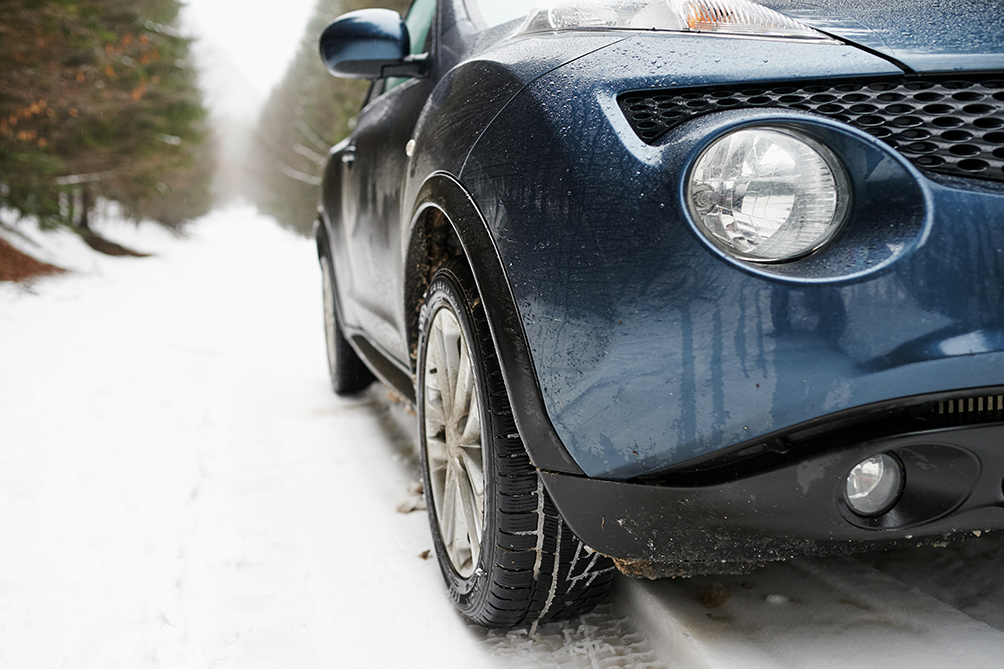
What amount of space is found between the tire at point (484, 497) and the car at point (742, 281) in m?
0.01

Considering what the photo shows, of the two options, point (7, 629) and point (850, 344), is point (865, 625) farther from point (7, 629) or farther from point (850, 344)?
point (7, 629)

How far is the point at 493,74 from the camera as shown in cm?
150

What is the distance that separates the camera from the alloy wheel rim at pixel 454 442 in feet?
5.34

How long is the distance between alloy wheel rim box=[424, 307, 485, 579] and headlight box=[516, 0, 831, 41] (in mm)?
710

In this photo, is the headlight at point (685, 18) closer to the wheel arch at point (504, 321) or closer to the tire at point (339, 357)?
the wheel arch at point (504, 321)

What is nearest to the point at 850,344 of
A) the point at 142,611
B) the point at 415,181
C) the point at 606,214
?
the point at 606,214

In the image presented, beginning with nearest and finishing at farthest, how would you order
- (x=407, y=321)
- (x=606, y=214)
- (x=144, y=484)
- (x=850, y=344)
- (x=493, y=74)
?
1. (x=850, y=344)
2. (x=606, y=214)
3. (x=493, y=74)
4. (x=407, y=321)
5. (x=144, y=484)

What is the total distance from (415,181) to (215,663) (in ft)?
4.15

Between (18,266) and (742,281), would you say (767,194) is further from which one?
(18,266)

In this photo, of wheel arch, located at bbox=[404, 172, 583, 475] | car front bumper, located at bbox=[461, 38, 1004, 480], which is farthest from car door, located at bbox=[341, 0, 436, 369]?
car front bumper, located at bbox=[461, 38, 1004, 480]

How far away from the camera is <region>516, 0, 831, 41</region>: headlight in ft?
4.14

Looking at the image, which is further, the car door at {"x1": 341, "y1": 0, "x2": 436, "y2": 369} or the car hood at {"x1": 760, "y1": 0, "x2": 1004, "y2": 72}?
the car door at {"x1": 341, "y1": 0, "x2": 436, "y2": 369}

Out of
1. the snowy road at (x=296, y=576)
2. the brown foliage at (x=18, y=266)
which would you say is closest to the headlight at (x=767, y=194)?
the snowy road at (x=296, y=576)

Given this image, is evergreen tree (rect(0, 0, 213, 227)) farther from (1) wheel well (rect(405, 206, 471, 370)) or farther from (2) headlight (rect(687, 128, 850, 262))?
(2) headlight (rect(687, 128, 850, 262))
